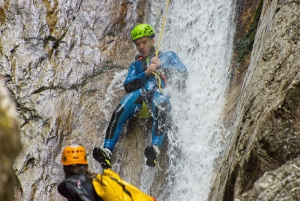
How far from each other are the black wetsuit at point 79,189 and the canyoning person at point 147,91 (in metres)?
2.91

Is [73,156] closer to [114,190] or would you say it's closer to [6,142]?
[114,190]

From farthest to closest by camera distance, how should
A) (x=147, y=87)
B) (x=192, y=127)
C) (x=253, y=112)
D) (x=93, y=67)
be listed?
(x=93, y=67) → (x=192, y=127) → (x=147, y=87) → (x=253, y=112)

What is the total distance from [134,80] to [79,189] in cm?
354

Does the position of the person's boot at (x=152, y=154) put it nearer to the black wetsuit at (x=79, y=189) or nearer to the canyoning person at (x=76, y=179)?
the canyoning person at (x=76, y=179)

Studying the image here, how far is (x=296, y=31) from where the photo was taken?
18.1 feet

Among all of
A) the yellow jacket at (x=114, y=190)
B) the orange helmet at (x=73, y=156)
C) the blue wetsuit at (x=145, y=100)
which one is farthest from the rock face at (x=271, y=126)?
the blue wetsuit at (x=145, y=100)

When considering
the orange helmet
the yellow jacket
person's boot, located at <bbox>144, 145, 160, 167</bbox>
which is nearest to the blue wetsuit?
person's boot, located at <bbox>144, 145, 160, 167</bbox>

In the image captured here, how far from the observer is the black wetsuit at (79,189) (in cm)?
444

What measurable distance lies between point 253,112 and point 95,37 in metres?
4.66

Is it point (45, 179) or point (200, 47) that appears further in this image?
point (200, 47)

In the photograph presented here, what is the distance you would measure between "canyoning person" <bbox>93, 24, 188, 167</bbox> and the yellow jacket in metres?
3.10

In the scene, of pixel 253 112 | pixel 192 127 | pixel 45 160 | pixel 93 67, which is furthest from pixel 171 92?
pixel 253 112

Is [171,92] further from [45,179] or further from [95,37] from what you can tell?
[45,179]

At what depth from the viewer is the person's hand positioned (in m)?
7.64
